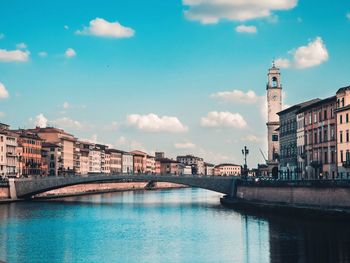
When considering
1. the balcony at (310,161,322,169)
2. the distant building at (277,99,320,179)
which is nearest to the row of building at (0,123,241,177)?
the distant building at (277,99,320,179)

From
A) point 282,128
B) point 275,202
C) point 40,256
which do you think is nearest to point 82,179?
point 282,128

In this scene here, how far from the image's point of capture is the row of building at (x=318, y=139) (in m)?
70.6

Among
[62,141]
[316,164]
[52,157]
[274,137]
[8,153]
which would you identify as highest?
[62,141]

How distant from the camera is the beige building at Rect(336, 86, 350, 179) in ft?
228

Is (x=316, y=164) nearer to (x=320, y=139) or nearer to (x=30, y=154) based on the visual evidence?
(x=320, y=139)

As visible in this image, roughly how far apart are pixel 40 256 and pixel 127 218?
25.8m

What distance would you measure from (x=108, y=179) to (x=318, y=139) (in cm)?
3231

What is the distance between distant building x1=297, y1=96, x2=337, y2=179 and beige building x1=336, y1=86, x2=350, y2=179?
155cm

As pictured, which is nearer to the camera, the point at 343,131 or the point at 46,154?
the point at 343,131

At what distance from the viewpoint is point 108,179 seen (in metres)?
97.2

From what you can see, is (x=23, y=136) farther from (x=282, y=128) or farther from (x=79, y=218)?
Result: (x=79, y=218)

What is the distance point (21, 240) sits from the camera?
4794 centimetres

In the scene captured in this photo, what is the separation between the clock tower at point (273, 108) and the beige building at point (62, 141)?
52199 mm

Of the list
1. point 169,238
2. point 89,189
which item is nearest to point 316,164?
point 169,238
